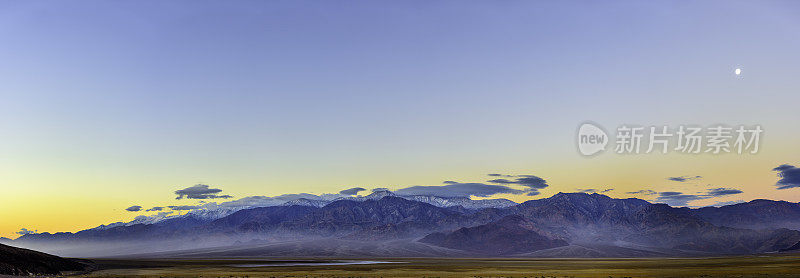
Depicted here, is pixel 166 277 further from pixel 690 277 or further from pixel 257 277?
pixel 690 277

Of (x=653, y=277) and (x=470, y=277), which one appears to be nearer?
(x=653, y=277)

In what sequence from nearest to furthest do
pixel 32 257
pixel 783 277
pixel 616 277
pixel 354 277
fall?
pixel 783 277 → pixel 616 277 → pixel 354 277 → pixel 32 257

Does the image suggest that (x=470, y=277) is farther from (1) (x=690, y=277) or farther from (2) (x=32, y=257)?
(2) (x=32, y=257)

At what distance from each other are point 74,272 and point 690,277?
391 ft

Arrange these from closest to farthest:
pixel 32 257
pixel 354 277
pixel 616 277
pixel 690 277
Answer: pixel 690 277
pixel 616 277
pixel 354 277
pixel 32 257

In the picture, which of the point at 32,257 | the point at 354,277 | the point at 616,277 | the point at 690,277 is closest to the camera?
the point at 690,277

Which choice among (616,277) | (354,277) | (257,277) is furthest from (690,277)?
(257,277)

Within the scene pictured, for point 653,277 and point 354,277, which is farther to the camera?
point 354,277

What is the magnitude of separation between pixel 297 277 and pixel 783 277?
262 ft

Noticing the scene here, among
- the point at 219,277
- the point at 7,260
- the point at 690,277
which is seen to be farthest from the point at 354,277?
the point at 7,260

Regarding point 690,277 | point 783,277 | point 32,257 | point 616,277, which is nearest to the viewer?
point 783,277

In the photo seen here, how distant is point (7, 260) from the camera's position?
101375 mm

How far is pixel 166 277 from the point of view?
3903 inches

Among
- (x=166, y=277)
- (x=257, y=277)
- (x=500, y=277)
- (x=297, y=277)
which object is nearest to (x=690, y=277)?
(x=500, y=277)
